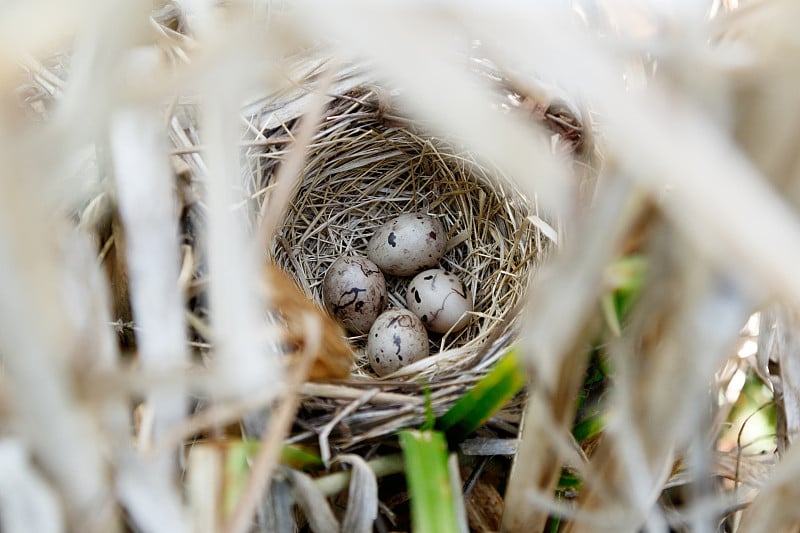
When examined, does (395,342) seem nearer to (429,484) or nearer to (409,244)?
(409,244)

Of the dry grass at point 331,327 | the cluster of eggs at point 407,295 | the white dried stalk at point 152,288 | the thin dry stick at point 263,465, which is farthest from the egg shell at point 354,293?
the thin dry stick at point 263,465

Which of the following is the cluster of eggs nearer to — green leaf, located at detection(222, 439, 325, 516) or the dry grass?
the dry grass

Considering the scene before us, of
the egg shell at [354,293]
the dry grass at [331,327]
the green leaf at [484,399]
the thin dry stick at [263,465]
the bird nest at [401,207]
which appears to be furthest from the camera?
the egg shell at [354,293]

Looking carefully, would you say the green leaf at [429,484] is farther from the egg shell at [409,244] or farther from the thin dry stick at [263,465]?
the egg shell at [409,244]

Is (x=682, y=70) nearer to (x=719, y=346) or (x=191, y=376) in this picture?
(x=719, y=346)

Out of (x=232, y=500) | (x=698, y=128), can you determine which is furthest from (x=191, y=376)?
(x=698, y=128)

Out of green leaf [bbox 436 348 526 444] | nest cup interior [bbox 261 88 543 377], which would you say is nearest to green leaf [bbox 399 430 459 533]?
green leaf [bbox 436 348 526 444]

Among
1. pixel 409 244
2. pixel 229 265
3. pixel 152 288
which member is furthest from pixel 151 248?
pixel 409 244
